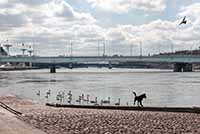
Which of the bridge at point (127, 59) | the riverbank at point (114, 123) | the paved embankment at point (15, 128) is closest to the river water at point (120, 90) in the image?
the riverbank at point (114, 123)

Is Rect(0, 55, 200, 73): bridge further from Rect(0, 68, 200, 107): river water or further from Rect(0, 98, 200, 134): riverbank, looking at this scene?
Rect(0, 98, 200, 134): riverbank

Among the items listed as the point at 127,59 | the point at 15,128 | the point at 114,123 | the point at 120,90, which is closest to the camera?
the point at 15,128

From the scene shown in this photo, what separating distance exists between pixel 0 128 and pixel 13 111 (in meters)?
11.0

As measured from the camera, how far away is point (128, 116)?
29.7 m

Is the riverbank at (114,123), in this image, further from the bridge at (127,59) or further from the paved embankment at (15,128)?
the bridge at (127,59)

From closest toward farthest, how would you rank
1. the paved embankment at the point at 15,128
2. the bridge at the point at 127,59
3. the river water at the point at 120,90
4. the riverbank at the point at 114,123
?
the paved embankment at the point at 15,128 → the riverbank at the point at 114,123 → the river water at the point at 120,90 → the bridge at the point at 127,59

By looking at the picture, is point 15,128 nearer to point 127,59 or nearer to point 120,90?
point 120,90

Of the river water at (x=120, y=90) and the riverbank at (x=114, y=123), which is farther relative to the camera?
the river water at (x=120, y=90)

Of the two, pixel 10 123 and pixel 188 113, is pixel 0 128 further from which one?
pixel 188 113

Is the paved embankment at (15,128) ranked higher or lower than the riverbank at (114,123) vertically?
higher

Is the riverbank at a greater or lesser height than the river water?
greater

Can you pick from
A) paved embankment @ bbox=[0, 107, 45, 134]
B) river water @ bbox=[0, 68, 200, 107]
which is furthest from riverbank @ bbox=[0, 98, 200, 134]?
river water @ bbox=[0, 68, 200, 107]

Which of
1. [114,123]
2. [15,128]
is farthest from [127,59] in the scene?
[15,128]

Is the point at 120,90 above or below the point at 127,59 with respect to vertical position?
below
